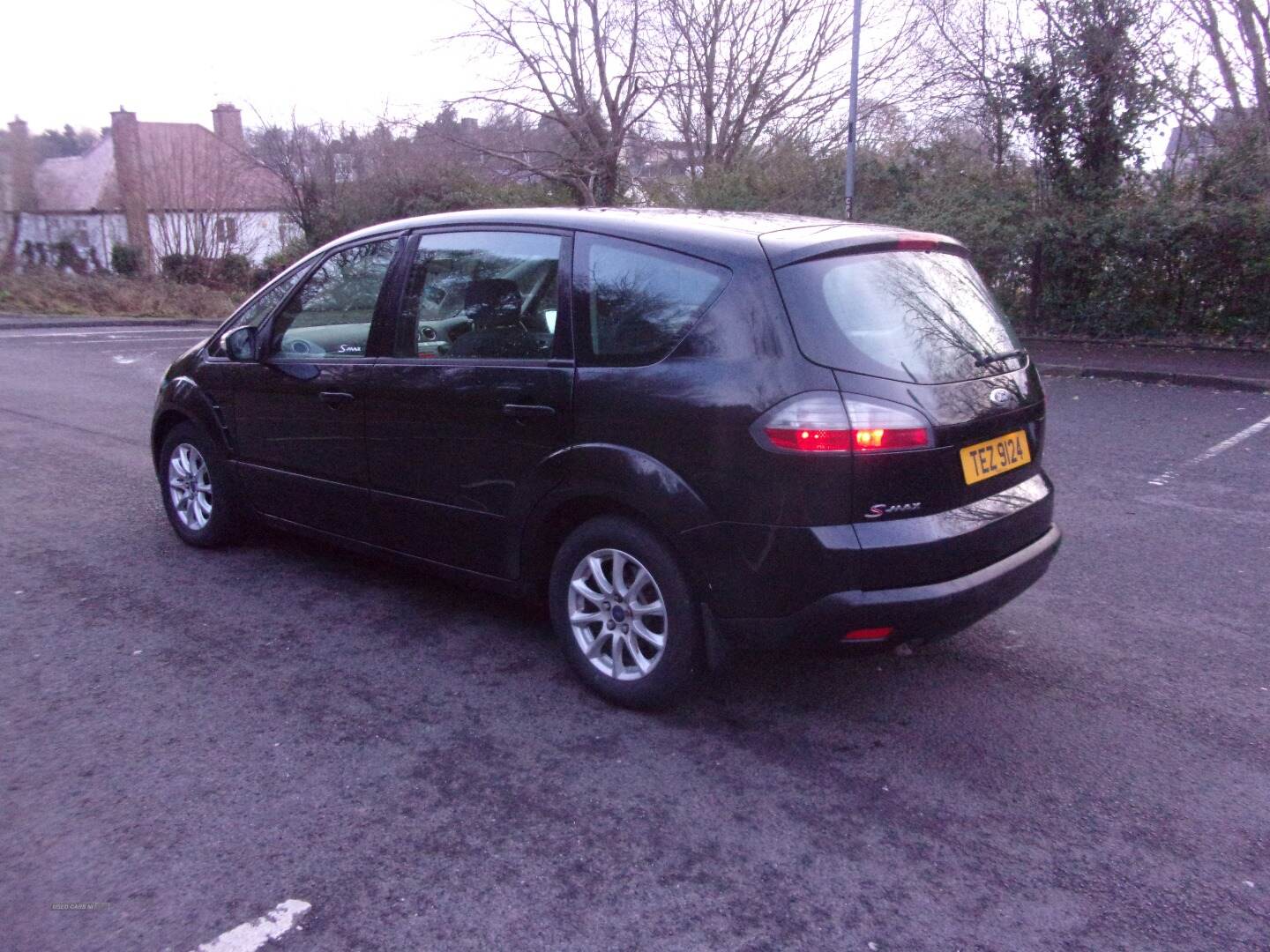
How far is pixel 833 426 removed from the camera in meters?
3.26

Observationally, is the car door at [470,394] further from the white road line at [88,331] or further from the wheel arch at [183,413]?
the white road line at [88,331]

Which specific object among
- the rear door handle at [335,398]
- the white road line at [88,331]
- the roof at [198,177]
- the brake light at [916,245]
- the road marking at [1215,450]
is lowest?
the road marking at [1215,450]

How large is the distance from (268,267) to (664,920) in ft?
109

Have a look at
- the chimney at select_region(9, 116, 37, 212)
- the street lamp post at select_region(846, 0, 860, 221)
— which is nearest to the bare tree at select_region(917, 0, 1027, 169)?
the street lamp post at select_region(846, 0, 860, 221)

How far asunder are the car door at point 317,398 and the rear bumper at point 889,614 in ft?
6.78

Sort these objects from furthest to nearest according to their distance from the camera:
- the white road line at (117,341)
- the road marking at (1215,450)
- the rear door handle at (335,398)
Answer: the white road line at (117,341), the road marking at (1215,450), the rear door handle at (335,398)

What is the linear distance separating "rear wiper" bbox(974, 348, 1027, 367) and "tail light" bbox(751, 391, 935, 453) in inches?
24.3

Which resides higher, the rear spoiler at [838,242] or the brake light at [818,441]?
the rear spoiler at [838,242]


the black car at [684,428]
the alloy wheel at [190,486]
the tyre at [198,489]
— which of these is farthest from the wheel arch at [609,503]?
the alloy wheel at [190,486]

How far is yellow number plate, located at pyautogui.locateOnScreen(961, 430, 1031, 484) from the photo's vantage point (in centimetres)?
356

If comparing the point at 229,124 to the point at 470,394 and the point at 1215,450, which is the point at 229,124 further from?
the point at 470,394

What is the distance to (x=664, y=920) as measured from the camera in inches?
106

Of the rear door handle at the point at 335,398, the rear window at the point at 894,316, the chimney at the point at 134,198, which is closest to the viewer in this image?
the rear window at the point at 894,316

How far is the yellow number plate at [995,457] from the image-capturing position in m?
3.56
